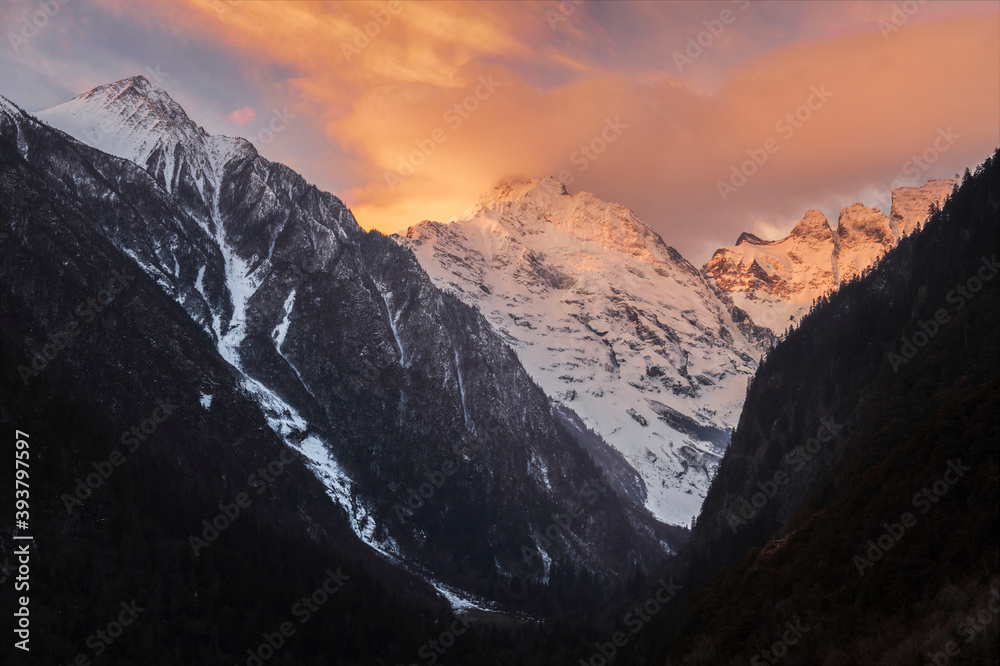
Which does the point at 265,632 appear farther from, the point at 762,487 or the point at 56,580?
the point at 762,487

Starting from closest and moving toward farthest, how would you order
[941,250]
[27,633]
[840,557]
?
[840,557]
[27,633]
[941,250]

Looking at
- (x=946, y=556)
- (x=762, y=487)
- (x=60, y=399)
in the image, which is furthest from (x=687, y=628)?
(x=60, y=399)

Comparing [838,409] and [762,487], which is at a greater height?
[838,409]

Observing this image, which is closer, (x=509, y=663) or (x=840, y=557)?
(x=840, y=557)

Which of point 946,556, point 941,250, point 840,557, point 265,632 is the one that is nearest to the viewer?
point 946,556

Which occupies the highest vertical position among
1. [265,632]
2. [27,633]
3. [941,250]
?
[941,250]

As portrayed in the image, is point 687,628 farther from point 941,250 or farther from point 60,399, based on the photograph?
point 60,399

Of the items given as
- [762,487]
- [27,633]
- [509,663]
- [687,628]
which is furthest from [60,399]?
[762,487]
